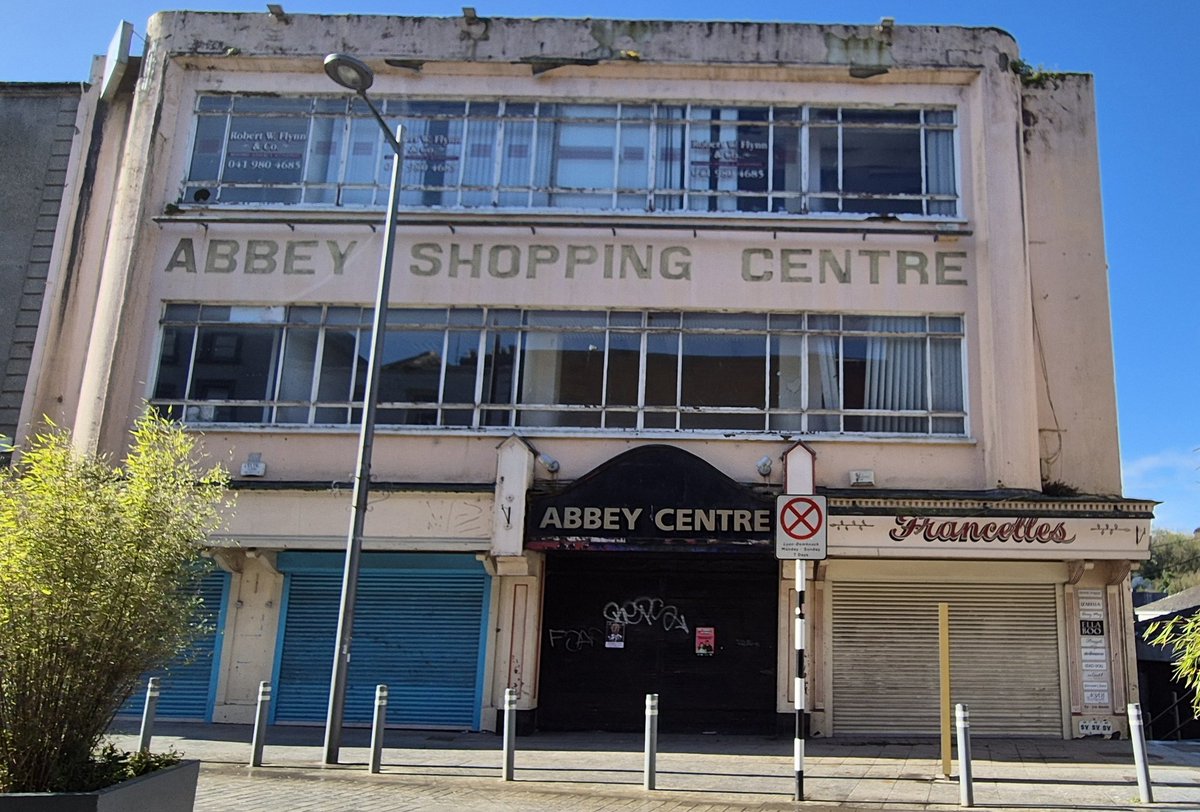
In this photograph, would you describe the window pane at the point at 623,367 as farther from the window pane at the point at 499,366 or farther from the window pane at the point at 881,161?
the window pane at the point at 881,161

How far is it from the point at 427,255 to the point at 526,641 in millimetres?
6316

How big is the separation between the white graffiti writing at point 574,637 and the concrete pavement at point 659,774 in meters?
1.35

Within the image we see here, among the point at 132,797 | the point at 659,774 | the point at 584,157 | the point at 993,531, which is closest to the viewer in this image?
the point at 132,797

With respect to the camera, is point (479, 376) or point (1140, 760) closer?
point (1140, 760)

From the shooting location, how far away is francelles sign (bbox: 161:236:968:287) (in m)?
16.0

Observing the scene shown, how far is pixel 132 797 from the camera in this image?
20.7ft

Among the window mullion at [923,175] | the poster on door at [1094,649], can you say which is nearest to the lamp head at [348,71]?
the window mullion at [923,175]

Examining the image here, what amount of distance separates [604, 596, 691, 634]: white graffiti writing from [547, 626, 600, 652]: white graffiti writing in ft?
1.10

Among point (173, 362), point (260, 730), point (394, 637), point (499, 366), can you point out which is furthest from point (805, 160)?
point (260, 730)

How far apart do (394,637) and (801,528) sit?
26.2 ft

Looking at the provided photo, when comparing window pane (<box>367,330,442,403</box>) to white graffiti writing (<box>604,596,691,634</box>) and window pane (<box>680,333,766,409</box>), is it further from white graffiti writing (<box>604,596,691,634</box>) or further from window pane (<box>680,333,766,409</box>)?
white graffiti writing (<box>604,596,691,634</box>)

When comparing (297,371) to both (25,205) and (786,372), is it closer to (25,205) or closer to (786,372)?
(25,205)

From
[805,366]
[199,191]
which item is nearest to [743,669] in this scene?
[805,366]

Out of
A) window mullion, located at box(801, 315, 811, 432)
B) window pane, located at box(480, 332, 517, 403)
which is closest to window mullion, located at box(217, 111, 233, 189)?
window pane, located at box(480, 332, 517, 403)
